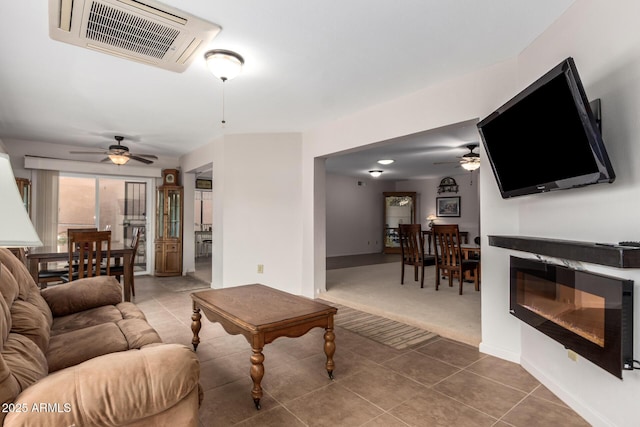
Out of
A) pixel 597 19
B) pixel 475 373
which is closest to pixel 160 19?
pixel 597 19

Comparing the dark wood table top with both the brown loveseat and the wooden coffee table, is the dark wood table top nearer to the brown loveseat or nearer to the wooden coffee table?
the wooden coffee table

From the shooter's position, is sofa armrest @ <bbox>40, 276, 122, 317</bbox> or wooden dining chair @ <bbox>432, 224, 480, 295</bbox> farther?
wooden dining chair @ <bbox>432, 224, 480, 295</bbox>

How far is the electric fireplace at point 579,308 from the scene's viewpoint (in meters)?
1.52

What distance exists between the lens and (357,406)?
2.02 m

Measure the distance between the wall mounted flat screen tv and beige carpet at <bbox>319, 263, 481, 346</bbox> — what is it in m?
1.49

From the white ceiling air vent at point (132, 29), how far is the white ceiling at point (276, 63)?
104mm

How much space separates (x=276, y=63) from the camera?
277 centimetres

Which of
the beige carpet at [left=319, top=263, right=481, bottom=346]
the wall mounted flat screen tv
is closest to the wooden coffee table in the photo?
the beige carpet at [left=319, top=263, right=481, bottom=346]

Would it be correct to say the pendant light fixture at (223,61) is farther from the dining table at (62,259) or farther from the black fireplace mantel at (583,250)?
the dining table at (62,259)

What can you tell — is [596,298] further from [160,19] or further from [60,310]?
[60,310]

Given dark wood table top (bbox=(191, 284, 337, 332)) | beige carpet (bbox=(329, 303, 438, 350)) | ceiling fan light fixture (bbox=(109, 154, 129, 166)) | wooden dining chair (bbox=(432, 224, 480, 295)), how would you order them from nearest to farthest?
dark wood table top (bbox=(191, 284, 337, 332)) → beige carpet (bbox=(329, 303, 438, 350)) → wooden dining chair (bbox=(432, 224, 480, 295)) → ceiling fan light fixture (bbox=(109, 154, 129, 166))

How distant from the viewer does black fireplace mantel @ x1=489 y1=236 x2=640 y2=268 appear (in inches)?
54.9

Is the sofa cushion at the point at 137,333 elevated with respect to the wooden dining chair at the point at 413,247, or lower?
lower

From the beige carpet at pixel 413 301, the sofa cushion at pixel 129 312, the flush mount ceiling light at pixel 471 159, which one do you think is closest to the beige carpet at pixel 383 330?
the beige carpet at pixel 413 301
